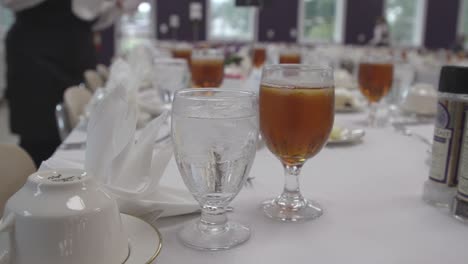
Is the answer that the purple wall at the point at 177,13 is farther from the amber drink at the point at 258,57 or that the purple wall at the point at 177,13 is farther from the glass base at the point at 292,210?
the glass base at the point at 292,210

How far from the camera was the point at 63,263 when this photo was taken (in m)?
0.43

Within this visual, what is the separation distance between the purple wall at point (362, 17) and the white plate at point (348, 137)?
30.6 feet

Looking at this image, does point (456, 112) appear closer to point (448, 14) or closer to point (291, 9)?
point (291, 9)

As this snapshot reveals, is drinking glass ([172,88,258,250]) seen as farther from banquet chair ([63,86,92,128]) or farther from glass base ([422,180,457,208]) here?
banquet chair ([63,86,92,128])

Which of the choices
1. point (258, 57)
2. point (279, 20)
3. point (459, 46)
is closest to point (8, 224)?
point (258, 57)

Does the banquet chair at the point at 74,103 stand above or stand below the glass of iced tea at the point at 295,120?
below

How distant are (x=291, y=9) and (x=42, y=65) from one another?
7691 millimetres

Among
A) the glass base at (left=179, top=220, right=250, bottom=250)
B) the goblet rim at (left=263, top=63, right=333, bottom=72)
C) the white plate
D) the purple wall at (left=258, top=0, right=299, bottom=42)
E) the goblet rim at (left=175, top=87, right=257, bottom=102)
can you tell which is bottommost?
the glass base at (left=179, top=220, right=250, bottom=250)

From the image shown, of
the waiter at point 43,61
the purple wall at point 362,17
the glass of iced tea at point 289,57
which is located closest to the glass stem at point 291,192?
the glass of iced tea at point 289,57

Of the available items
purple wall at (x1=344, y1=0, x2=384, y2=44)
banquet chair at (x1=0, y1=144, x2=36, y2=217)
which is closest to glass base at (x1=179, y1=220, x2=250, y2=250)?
banquet chair at (x1=0, y1=144, x2=36, y2=217)

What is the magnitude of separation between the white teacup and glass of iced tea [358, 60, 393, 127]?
1.02 metres

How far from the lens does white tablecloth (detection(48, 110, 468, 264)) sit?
21.4 inches

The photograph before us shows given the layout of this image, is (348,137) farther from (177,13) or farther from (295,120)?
(177,13)

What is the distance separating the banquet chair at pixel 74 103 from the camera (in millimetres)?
1609
